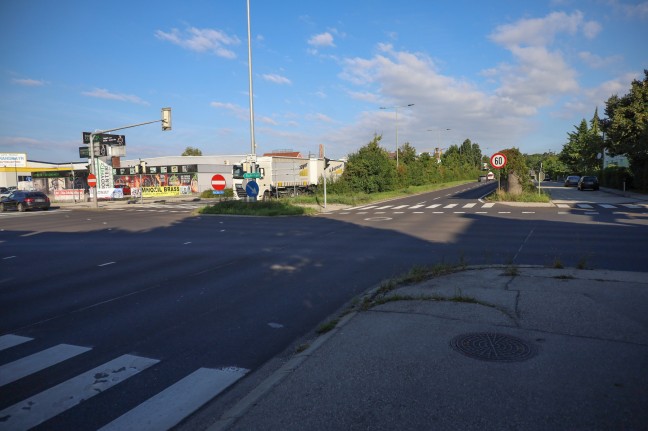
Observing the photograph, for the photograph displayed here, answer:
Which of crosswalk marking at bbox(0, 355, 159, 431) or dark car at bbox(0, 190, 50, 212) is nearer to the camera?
crosswalk marking at bbox(0, 355, 159, 431)

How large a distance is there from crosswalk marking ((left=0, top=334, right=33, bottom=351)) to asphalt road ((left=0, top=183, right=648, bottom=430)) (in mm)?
37

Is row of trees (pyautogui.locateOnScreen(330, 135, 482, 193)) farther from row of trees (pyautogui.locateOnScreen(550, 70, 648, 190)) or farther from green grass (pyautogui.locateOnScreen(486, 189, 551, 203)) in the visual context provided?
row of trees (pyautogui.locateOnScreen(550, 70, 648, 190))

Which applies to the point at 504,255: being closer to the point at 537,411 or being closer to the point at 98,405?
the point at 537,411

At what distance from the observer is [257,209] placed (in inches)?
1076

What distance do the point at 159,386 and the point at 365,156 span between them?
38664mm

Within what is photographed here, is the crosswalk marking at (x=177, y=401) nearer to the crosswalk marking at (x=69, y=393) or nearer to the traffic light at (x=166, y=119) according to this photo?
the crosswalk marking at (x=69, y=393)

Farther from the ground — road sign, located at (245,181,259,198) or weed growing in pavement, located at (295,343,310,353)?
road sign, located at (245,181,259,198)

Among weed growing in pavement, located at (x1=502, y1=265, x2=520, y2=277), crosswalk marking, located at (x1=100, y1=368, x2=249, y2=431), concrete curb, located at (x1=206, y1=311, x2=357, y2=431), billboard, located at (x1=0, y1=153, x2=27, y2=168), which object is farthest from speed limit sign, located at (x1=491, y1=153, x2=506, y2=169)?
billboard, located at (x1=0, y1=153, x2=27, y2=168)

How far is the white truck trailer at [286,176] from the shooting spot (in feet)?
120

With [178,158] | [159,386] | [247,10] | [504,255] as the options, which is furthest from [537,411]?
[178,158]

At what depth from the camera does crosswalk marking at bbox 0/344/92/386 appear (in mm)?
4949

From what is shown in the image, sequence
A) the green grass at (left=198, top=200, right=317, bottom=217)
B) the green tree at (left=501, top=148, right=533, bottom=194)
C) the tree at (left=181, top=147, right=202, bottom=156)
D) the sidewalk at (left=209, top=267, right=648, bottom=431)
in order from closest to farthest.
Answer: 1. the sidewalk at (left=209, top=267, right=648, bottom=431)
2. the green grass at (left=198, top=200, right=317, bottom=217)
3. the green tree at (left=501, top=148, right=533, bottom=194)
4. the tree at (left=181, top=147, right=202, bottom=156)

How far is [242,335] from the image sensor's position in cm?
611

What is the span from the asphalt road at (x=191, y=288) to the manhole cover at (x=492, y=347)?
6.63 feet
